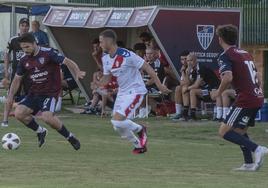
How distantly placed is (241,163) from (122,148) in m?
2.85

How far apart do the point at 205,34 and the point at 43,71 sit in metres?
8.08

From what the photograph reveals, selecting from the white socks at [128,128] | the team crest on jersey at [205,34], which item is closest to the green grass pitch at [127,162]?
the white socks at [128,128]

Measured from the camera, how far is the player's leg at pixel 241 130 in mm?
12055

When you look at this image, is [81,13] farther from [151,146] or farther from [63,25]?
[151,146]

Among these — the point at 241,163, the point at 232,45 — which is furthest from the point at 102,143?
the point at 232,45

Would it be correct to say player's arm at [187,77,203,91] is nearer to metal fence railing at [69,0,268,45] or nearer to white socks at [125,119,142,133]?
metal fence railing at [69,0,268,45]

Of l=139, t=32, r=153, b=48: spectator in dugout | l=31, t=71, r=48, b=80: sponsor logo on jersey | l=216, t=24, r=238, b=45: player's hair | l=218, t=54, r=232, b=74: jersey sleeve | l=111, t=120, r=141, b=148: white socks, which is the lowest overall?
l=111, t=120, r=141, b=148: white socks

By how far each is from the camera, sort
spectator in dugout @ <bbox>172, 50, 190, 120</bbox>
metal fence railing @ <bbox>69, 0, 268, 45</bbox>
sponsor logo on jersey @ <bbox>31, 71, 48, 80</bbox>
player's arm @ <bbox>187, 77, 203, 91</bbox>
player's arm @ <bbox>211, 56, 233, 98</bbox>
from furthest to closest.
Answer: metal fence railing @ <bbox>69, 0, 268, 45</bbox>, spectator in dugout @ <bbox>172, 50, 190, 120</bbox>, player's arm @ <bbox>187, 77, 203, 91</bbox>, sponsor logo on jersey @ <bbox>31, 71, 48, 80</bbox>, player's arm @ <bbox>211, 56, 233, 98</bbox>

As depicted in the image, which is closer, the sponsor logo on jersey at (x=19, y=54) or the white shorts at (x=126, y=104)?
the white shorts at (x=126, y=104)

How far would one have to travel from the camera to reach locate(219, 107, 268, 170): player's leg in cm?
1205

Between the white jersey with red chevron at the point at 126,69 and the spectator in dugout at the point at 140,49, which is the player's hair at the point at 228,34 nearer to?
the white jersey with red chevron at the point at 126,69

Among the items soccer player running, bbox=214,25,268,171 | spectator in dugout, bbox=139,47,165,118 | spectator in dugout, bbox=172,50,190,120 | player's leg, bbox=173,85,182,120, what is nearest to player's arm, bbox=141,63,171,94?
soccer player running, bbox=214,25,268,171

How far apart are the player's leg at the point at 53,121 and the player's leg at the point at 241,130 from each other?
3.38 m

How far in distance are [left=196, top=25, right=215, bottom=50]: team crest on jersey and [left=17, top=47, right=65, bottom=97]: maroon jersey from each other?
787 cm
